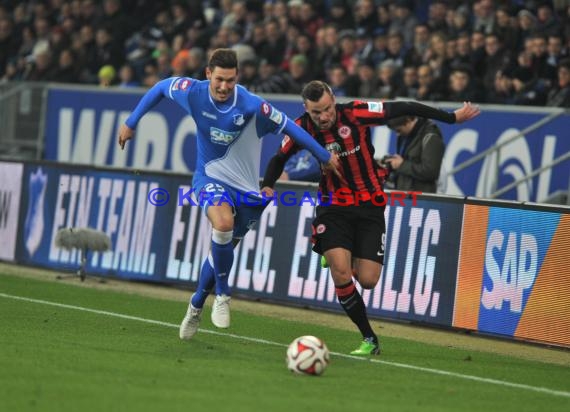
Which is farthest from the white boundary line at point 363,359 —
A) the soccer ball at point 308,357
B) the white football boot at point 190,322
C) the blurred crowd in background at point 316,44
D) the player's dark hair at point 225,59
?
the blurred crowd in background at point 316,44

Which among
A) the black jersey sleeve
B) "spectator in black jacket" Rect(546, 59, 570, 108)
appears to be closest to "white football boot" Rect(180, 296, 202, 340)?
the black jersey sleeve

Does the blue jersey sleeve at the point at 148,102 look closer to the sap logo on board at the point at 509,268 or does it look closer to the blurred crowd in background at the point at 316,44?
the sap logo on board at the point at 509,268

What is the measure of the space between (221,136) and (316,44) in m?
9.87

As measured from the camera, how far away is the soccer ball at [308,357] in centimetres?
849

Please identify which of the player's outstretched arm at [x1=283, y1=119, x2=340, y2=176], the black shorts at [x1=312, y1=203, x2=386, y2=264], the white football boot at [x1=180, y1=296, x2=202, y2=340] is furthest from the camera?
the white football boot at [x1=180, y1=296, x2=202, y2=340]

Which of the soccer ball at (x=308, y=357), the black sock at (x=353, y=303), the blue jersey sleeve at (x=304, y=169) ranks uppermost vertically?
the blue jersey sleeve at (x=304, y=169)

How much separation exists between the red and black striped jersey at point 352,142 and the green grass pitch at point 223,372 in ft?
4.87

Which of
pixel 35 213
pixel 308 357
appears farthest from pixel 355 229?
pixel 35 213

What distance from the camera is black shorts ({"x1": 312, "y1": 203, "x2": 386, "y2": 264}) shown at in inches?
396

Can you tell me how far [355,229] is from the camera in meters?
10.2

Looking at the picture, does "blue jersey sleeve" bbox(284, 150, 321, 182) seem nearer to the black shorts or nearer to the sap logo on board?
the sap logo on board

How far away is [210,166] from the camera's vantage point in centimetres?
1027

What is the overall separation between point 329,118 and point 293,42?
33.6ft

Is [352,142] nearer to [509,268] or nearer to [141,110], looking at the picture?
[141,110]
